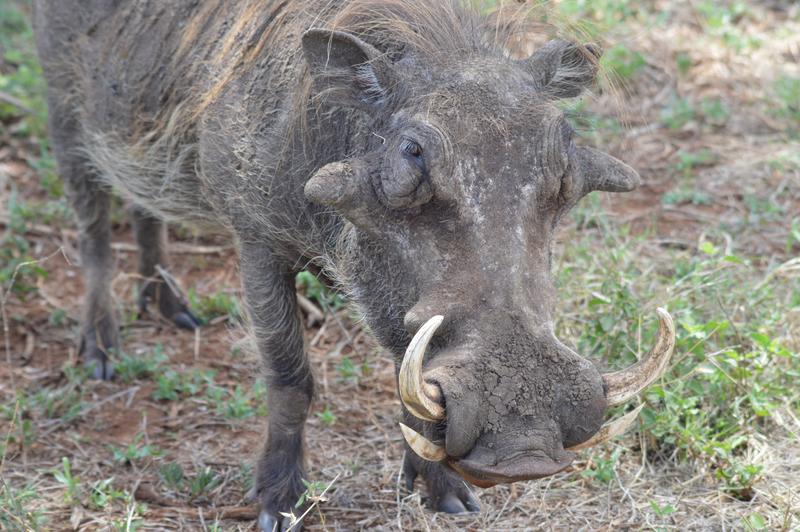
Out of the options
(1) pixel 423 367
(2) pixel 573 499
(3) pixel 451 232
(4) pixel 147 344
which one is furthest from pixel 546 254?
(4) pixel 147 344

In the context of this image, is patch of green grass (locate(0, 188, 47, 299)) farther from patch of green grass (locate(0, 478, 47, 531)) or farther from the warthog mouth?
the warthog mouth

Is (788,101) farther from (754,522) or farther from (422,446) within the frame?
(422,446)

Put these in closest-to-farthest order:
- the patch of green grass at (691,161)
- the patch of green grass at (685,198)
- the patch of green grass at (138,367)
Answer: the patch of green grass at (138,367) → the patch of green grass at (685,198) → the patch of green grass at (691,161)

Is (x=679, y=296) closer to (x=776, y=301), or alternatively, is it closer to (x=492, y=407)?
(x=776, y=301)

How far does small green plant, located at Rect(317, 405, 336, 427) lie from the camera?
3.56 meters

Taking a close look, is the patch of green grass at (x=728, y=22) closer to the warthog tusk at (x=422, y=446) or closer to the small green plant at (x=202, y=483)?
the small green plant at (x=202, y=483)

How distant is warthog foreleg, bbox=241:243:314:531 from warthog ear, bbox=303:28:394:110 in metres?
0.64

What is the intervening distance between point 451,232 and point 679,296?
159cm

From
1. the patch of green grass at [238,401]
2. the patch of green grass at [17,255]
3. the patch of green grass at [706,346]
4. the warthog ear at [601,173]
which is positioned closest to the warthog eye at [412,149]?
the warthog ear at [601,173]

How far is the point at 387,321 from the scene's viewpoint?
2.58m

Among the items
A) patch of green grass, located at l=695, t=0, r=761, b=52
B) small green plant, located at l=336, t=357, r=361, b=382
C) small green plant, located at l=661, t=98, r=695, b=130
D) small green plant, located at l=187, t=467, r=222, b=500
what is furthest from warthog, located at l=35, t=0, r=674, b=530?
patch of green grass, located at l=695, t=0, r=761, b=52

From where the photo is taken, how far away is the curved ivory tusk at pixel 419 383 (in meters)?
2.01

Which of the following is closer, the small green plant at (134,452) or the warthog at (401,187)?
the warthog at (401,187)

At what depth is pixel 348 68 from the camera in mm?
2590
